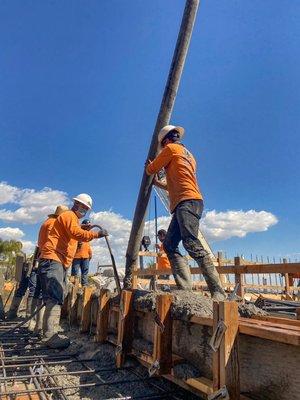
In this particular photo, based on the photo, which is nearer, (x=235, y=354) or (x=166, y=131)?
(x=235, y=354)

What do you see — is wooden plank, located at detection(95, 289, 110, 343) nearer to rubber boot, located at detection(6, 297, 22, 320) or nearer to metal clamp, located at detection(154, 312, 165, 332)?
metal clamp, located at detection(154, 312, 165, 332)

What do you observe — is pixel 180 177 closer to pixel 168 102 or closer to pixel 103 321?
pixel 168 102

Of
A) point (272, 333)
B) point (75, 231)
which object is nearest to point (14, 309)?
point (75, 231)

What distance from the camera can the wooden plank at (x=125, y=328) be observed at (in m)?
3.66

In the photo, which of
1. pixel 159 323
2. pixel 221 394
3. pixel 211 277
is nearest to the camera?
pixel 221 394

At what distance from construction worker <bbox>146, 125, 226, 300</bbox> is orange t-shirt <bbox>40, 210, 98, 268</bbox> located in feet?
5.17

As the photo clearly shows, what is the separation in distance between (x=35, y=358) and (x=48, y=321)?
1.11m

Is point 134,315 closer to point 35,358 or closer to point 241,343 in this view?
point 35,358

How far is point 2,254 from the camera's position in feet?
93.2

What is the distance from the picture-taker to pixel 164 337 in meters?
3.01

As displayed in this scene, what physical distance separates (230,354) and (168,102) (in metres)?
3.51

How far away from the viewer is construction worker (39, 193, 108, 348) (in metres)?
5.16

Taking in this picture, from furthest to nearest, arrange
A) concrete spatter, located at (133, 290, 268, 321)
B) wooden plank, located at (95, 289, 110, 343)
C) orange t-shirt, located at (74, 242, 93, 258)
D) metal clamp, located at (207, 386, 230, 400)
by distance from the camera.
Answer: orange t-shirt, located at (74, 242, 93, 258), wooden plank, located at (95, 289, 110, 343), concrete spatter, located at (133, 290, 268, 321), metal clamp, located at (207, 386, 230, 400)

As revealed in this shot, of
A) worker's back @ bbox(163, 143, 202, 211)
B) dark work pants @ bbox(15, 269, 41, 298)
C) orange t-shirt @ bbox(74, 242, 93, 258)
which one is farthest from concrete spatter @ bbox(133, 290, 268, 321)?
orange t-shirt @ bbox(74, 242, 93, 258)
